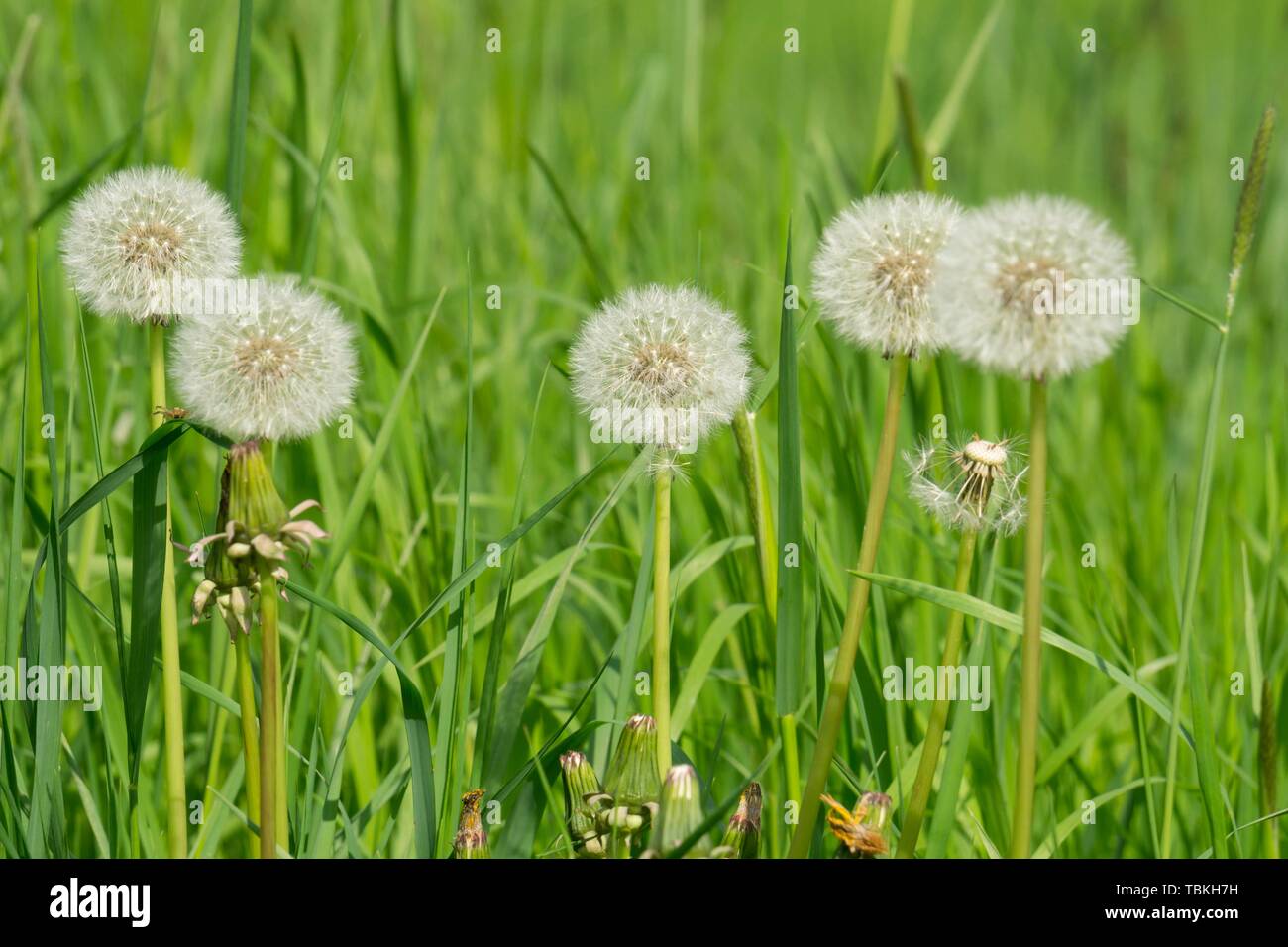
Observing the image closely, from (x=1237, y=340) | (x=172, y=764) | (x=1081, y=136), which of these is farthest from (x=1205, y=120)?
(x=172, y=764)

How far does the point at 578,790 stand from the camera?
1588 millimetres

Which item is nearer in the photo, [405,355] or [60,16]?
[405,355]

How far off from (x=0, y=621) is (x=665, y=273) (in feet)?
6.35

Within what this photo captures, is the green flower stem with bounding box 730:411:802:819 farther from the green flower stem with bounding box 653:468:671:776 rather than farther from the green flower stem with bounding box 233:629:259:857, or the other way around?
the green flower stem with bounding box 233:629:259:857

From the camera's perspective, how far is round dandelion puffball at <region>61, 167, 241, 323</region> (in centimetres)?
161

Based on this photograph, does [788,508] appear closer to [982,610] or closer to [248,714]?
[982,610]

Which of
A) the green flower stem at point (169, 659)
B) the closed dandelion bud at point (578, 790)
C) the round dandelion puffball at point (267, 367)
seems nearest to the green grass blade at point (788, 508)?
the closed dandelion bud at point (578, 790)

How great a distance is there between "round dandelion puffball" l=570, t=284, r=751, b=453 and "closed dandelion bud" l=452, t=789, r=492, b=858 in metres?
0.50

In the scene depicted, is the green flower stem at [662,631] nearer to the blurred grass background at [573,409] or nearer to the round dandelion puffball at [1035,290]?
the blurred grass background at [573,409]

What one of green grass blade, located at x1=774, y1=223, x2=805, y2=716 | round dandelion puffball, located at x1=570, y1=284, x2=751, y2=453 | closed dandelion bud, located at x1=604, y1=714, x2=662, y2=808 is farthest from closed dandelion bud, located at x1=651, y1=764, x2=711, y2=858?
round dandelion puffball, located at x1=570, y1=284, x2=751, y2=453

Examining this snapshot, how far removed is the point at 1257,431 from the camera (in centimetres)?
380

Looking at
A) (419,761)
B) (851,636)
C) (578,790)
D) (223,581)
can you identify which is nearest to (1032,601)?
(851,636)

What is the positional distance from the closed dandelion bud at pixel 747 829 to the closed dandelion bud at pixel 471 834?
29 centimetres
